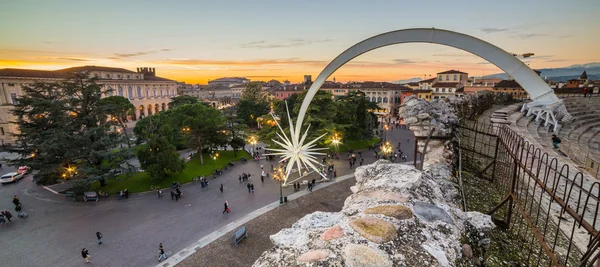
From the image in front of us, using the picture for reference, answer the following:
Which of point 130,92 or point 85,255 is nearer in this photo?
point 85,255

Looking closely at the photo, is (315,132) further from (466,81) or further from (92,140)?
(466,81)

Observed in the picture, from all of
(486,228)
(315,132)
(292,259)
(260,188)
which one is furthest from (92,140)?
(486,228)

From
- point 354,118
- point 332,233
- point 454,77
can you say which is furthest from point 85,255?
point 454,77

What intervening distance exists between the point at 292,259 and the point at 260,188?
66.4ft

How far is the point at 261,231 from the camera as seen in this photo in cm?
1591

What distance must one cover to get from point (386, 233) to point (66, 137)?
26976 mm

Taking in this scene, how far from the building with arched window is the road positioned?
21696 millimetres

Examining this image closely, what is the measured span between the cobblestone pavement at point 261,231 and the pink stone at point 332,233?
1077cm

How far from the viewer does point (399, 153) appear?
3161 centimetres

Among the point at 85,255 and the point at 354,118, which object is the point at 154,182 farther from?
the point at 354,118

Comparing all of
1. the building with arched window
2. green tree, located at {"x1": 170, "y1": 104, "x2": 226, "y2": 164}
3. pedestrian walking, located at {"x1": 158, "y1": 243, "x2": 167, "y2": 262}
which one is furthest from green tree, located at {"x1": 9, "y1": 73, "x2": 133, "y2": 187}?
the building with arched window

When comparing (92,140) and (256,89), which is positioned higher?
(256,89)

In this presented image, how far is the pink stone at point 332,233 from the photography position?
11.9 ft

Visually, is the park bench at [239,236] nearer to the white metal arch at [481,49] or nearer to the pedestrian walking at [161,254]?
the pedestrian walking at [161,254]
